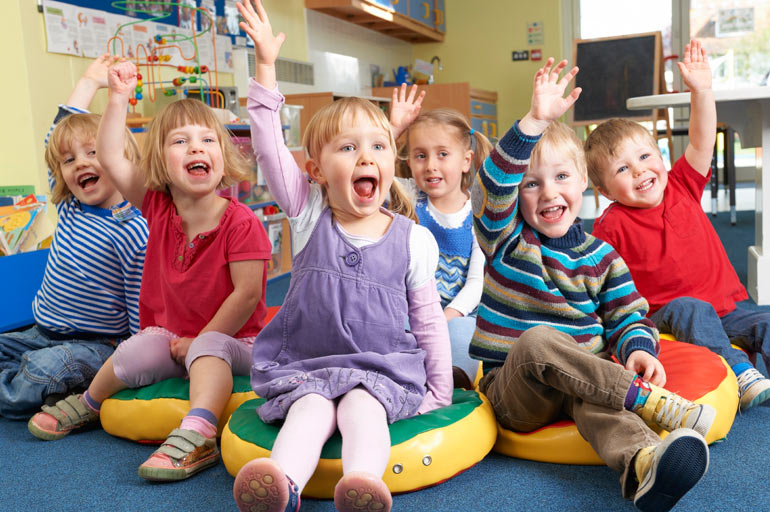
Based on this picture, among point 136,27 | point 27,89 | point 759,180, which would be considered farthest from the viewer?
point 136,27

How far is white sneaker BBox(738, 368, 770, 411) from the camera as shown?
146 cm

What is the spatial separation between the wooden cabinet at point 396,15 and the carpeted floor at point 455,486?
13.0 ft

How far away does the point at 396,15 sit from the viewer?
19.1 ft

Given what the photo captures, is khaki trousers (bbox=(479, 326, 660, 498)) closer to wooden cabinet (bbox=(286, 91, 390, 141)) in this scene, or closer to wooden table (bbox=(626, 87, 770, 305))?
wooden table (bbox=(626, 87, 770, 305))

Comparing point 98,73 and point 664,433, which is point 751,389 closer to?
point 664,433

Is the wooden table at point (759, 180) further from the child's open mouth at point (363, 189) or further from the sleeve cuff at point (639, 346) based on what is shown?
the child's open mouth at point (363, 189)

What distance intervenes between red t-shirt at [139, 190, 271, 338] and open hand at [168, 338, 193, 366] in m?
0.06

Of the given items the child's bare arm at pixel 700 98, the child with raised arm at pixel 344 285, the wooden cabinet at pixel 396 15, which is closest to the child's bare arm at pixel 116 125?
the child with raised arm at pixel 344 285

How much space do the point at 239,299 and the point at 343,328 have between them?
0.41 metres

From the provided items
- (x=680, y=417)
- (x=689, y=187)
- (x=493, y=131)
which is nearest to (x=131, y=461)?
(x=680, y=417)

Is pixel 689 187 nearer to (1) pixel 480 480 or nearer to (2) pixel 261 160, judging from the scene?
(1) pixel 480 480

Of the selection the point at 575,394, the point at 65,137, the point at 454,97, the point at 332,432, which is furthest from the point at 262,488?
the point at 454,97

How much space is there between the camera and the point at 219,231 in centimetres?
163

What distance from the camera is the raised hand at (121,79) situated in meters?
1.62
